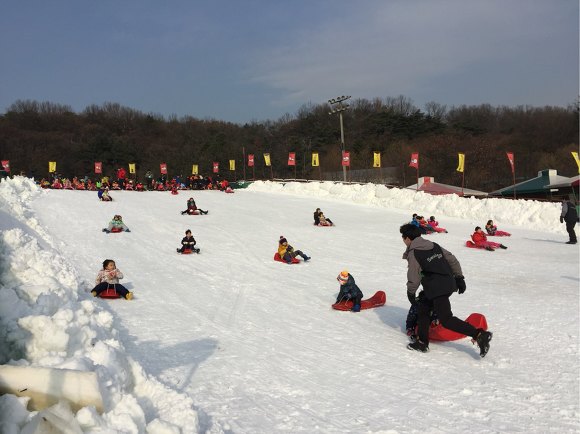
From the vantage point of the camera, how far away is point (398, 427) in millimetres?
4078

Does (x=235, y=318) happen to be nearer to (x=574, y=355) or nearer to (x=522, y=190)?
(x=574, y=355)

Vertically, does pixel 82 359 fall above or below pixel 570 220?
above

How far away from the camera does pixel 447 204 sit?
953 inches

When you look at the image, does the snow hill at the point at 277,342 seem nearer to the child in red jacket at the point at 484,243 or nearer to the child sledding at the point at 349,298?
the child sledding at the point at 349,298

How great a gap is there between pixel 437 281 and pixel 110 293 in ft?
18.7

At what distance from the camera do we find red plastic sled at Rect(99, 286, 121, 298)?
8.59m

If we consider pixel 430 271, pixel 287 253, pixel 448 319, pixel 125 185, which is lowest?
pixel 287 253

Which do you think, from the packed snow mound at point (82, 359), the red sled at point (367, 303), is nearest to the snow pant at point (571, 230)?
the red sled at point (367, 303)

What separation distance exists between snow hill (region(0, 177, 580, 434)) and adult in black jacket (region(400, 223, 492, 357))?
403mm

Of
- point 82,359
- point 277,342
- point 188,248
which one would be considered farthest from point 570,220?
point 82,359

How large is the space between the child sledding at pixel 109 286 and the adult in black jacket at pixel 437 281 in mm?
5224

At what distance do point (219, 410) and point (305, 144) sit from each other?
67.2m

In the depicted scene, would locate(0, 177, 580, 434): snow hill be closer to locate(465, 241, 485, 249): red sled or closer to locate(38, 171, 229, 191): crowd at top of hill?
locate(465, 241, 485, 249): red sled

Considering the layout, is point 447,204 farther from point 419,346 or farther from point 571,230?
point 419,346
